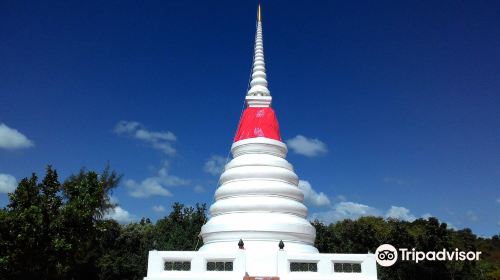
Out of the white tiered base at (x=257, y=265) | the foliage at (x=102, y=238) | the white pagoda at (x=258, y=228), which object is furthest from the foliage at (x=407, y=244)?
the white tiered base at (x=257, y=265)

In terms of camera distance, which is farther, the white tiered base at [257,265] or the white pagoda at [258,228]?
the white pagoda at [258,228]

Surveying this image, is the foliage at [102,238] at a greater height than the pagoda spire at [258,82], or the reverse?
the pagoda spire at [258,82]

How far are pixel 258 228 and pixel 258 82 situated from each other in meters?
10.8

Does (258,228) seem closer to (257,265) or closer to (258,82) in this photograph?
(257,265)

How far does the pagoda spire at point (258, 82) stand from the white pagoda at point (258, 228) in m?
0.06

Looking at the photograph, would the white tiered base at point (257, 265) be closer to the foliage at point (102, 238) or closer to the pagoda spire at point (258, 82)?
the foliage at point (102, 238)

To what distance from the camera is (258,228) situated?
23.5 meters

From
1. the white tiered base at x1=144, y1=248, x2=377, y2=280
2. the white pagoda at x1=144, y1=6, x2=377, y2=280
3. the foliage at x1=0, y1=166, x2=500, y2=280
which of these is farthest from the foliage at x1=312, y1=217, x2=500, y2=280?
the white tiered base at x1=144, y1=248, x2=377, y2=280

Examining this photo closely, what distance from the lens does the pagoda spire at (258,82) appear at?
29562 millimetres

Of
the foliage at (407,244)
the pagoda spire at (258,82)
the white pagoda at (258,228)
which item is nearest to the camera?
the white pagoda at (258,228)

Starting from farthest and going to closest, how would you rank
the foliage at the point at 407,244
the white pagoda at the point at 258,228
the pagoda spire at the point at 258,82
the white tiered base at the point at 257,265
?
the foliage at the point at 407,244, the pagoda spire at the point at 258,82, the white pagoda at the point at 258,228, the white tiered base at the point at 257,265

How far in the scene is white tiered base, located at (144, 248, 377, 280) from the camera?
21.6 meters

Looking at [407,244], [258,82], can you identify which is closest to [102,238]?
[258,82]

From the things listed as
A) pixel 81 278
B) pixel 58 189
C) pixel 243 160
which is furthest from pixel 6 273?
pixel 81 278
